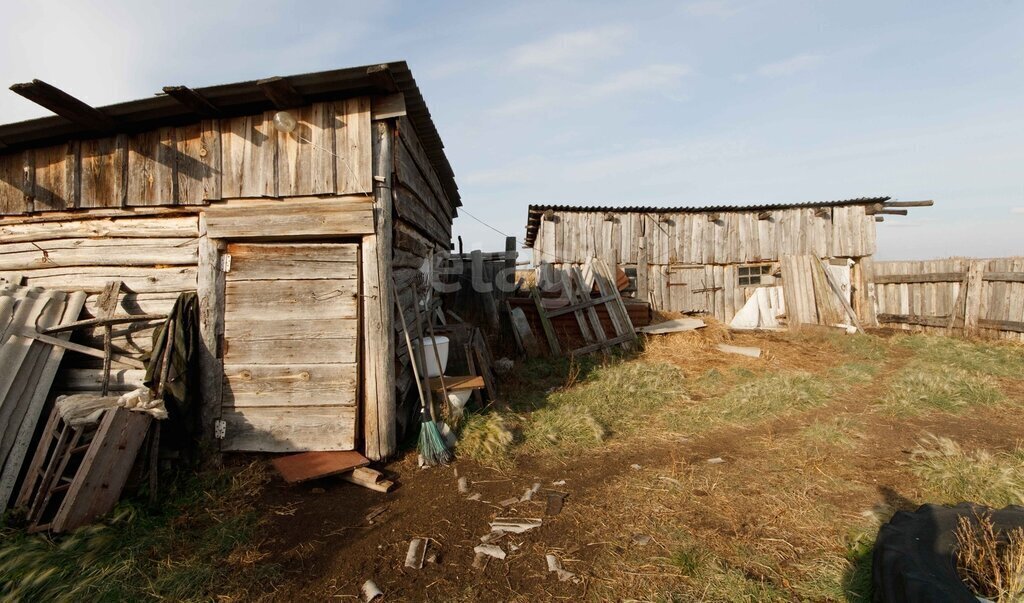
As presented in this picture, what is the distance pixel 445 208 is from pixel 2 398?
286 inches

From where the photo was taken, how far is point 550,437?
5660 millimetres

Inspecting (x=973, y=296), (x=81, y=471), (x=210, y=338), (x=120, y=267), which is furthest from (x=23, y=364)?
(x=973, y=296)

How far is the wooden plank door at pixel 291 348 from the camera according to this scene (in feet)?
16.7

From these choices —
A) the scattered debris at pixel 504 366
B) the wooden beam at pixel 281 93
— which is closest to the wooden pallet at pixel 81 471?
the wooden beam at pixel 281 93

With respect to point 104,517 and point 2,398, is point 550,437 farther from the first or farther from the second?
point 2,398

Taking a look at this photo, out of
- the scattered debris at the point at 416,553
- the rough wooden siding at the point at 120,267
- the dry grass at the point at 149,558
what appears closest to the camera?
the dry grass at the point at 149,558

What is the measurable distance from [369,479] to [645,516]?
8.50ft

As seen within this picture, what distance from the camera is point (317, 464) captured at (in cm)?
477

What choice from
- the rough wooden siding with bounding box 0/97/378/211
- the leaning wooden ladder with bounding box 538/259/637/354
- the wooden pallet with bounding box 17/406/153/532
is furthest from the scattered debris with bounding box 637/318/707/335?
the wooden pallet with bounding box 17/406/153/532

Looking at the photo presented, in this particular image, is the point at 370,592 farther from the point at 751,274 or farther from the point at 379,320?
the point at 751,274

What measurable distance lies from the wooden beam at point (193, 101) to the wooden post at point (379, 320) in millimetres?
1682

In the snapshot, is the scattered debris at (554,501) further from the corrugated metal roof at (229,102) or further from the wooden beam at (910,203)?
the wooden beam at (910,203)

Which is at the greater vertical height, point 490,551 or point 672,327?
point 672,327

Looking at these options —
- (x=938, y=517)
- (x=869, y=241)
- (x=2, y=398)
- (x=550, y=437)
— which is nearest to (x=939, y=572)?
(x=938, y=517)
